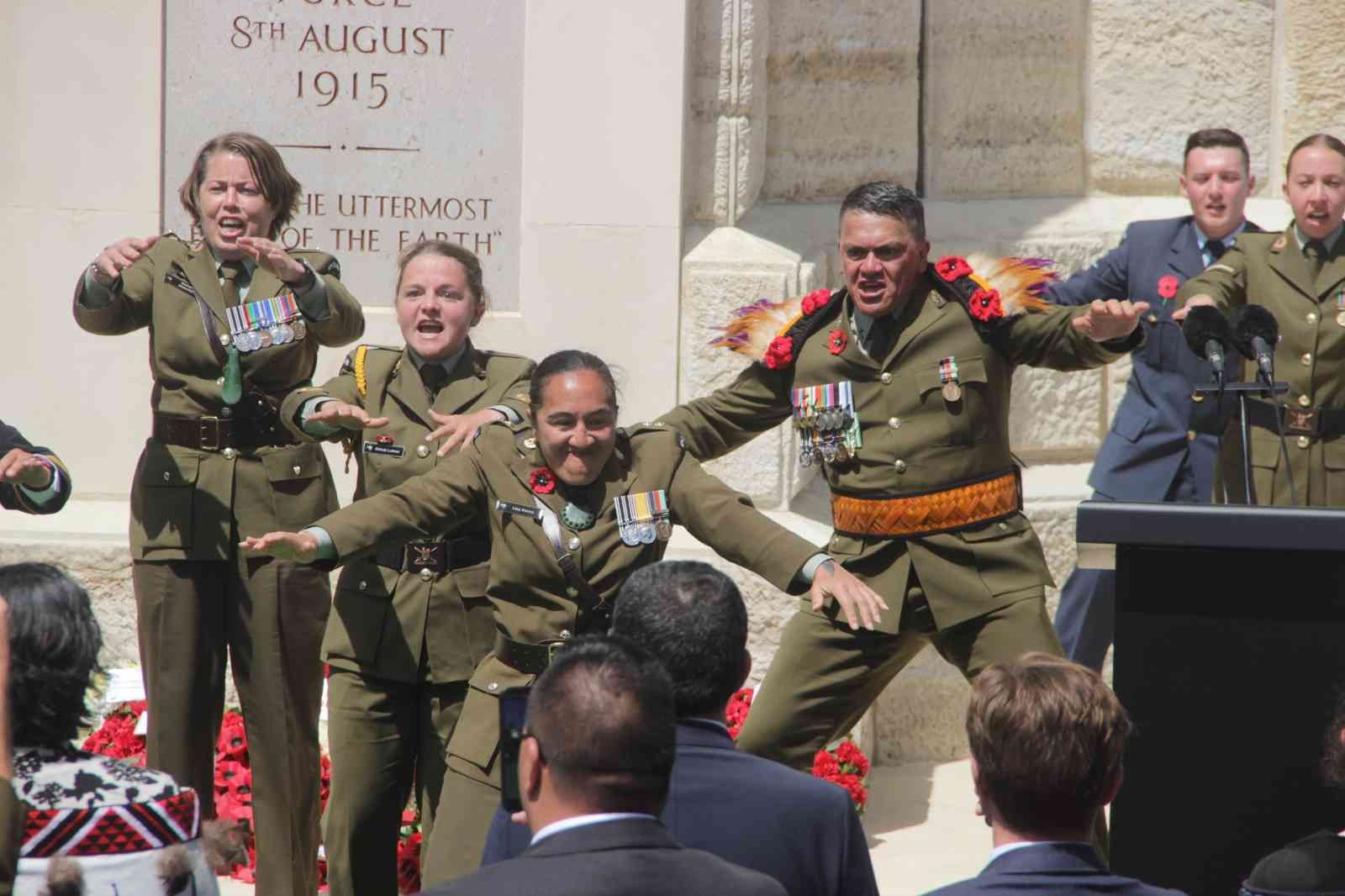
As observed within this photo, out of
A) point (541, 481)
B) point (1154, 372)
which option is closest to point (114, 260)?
point (541, 481)

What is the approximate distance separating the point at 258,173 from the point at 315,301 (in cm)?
38

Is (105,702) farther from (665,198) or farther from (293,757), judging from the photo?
(665,198)

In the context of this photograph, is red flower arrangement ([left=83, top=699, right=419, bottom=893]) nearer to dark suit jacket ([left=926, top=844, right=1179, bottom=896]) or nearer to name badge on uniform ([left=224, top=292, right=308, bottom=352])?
name badge on uniform ([left=224, top=292, right=308, bottom=352])

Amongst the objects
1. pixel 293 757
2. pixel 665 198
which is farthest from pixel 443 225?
pixel 293 757

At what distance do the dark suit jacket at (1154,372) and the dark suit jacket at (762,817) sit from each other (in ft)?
11.9

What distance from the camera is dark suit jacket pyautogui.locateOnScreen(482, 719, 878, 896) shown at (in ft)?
10.2

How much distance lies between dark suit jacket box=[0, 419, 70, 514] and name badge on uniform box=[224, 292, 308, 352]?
638 mm

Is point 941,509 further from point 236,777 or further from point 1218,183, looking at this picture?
point 236,777

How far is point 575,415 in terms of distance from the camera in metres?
4.59

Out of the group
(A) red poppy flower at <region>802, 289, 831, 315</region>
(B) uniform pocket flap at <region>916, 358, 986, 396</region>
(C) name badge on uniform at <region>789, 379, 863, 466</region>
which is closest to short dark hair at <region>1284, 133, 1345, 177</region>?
(B) uniform pocket flap at <region>916, 358, 986, 396</region>

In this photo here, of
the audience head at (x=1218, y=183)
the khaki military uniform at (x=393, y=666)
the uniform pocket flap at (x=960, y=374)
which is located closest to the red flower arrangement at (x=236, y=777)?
the khaki military uniform at (x=393, y=666)

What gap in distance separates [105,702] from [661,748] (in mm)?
4764

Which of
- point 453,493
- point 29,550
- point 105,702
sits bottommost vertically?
point 105,702

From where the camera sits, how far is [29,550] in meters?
7.20
